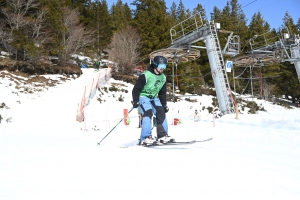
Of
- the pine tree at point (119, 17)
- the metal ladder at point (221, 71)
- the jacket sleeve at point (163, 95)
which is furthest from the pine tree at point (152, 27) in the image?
the jacket sleeve at point (163, 95)

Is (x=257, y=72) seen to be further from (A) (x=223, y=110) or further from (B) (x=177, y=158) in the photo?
(B) (x=177, y=158)

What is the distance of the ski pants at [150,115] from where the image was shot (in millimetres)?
4965

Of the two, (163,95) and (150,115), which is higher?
(163,95)

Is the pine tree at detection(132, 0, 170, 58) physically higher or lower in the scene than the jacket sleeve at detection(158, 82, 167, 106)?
higher

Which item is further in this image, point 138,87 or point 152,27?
point 152,27

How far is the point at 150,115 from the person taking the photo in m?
4.97

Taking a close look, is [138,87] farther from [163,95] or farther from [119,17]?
[119,17]

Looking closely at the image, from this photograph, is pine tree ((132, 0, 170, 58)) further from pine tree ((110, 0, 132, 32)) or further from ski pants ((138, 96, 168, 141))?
ski pants ((138, 96, 168, 141))

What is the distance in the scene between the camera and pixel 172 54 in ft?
53.8

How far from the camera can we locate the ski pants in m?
4.97

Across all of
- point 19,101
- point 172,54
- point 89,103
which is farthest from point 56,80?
point 172,54

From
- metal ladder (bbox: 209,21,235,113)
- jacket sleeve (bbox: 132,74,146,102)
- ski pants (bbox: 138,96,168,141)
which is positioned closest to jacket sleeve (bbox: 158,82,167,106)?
ski pants (bbox: 138,96,168,141)

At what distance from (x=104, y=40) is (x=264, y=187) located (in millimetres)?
46506

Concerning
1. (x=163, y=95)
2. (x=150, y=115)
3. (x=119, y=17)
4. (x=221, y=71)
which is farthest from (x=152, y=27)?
(x=150, y=115)
